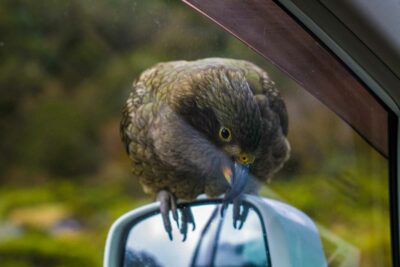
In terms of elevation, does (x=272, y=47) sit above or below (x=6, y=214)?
above

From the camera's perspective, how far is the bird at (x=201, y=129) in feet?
5.16

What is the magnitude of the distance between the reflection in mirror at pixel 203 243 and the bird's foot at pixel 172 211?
0.04 ft

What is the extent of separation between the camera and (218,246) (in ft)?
6.14

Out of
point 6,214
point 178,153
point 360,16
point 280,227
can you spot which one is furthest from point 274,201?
point 6,214

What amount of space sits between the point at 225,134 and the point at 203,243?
13.9 inches

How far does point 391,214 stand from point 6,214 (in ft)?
3.27

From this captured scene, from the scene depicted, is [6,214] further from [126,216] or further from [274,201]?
[274,201]

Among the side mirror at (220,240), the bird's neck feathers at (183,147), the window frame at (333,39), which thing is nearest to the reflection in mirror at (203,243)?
the side mirror at (220,240)

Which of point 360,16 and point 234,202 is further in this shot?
point 234,202

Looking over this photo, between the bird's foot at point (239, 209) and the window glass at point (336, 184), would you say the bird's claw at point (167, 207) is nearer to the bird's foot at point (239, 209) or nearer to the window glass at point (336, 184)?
the bird's foot at point (239, 209)

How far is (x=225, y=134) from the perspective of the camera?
1.58 metres

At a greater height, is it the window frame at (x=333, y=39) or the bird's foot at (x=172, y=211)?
the window frame at (x=333, y=39)

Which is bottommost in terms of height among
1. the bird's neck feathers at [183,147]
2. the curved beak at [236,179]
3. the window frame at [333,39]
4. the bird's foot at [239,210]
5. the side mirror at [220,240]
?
the side mirror at [220,240]

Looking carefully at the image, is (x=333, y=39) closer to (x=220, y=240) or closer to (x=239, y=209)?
(x=239, y=209)
